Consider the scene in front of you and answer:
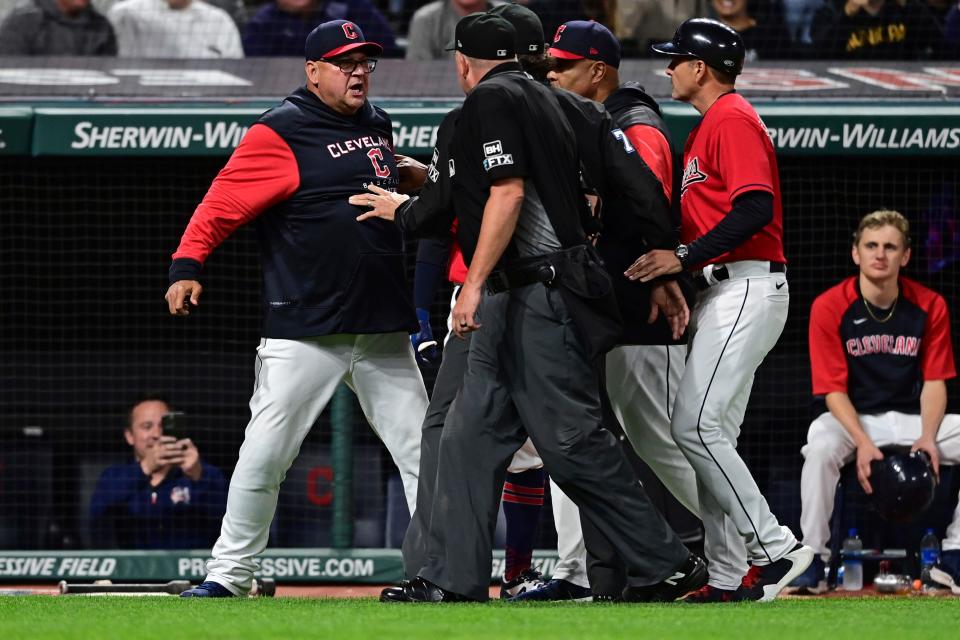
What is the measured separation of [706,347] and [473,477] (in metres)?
0.89

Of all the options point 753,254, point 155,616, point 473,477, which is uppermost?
point 753,254

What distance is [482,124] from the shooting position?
3.97 m

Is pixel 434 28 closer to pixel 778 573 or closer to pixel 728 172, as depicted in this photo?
pixel 728 172

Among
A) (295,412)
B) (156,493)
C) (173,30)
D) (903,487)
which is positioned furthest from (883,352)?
(173,30)

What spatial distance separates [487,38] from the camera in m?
4.12

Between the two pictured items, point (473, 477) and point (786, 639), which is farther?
point (473, 477)

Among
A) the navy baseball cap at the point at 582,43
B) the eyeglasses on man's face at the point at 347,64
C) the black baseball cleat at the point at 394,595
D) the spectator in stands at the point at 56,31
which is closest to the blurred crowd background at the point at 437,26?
the spectator in stands at the point at 56,31

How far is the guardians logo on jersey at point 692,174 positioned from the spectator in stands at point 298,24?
335 centimetres

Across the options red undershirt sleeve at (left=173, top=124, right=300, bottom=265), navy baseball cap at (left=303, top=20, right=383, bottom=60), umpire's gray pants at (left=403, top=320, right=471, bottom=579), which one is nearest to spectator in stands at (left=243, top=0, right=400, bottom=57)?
navy baseball cap at (left=303, top=20, right=383, bottom=60)

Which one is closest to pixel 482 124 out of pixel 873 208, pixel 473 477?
pixel 473 477

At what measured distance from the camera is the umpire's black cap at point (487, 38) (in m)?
4.12

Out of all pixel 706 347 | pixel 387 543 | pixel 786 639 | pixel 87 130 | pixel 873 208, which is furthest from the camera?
pixel 873 208

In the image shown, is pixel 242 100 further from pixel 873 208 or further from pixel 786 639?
pixel 786 639

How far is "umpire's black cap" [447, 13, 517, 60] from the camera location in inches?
162
